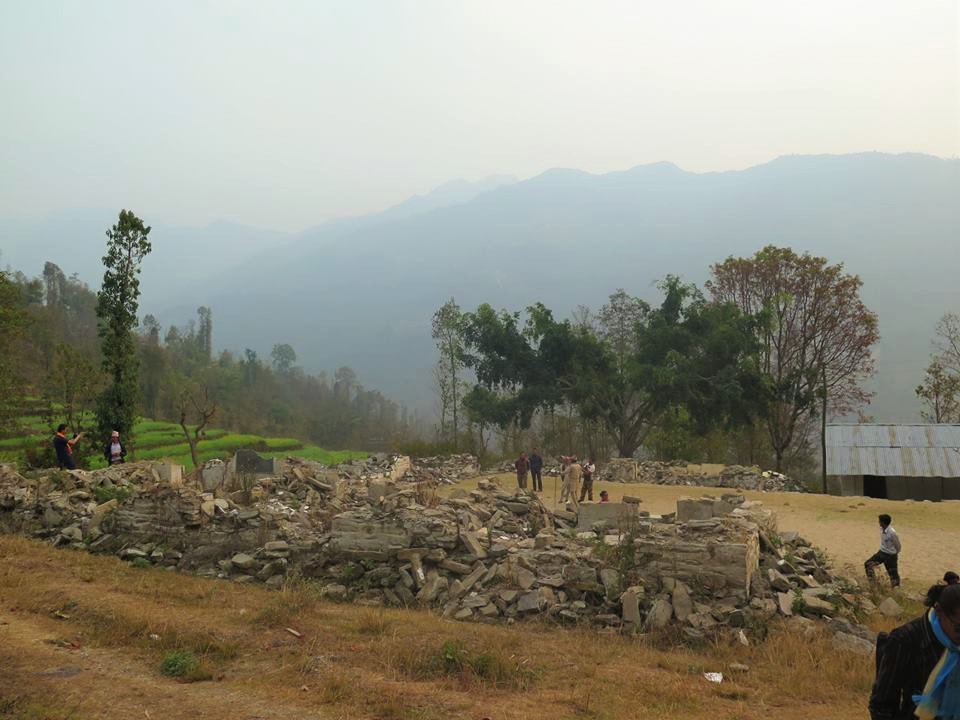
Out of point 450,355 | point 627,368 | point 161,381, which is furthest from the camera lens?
point 161,381

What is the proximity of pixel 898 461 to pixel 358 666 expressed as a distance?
1016 inches

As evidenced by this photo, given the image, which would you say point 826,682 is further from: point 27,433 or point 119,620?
point 27,433

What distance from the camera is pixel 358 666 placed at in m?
7.01

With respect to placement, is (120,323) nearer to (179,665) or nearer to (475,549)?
(475,549)

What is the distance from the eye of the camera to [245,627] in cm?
818

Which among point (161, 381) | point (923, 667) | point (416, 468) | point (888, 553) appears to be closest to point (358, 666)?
point (923, 667)

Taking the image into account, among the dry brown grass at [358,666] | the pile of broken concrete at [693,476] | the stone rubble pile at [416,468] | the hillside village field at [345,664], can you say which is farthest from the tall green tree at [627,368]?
the dry brown grass at [358,666]

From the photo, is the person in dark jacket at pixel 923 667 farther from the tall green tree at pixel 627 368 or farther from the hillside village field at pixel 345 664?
the tall green tree at pixel 627 368

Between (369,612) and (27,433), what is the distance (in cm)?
3165

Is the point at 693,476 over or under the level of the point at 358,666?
under

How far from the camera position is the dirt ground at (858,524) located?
13.7 metres

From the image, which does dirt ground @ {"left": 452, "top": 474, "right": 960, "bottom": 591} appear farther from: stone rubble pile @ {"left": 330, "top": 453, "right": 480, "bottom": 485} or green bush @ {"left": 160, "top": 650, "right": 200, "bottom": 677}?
green bush @ {"left": 160, "top": 650, "right": 200, "bottom": 677}

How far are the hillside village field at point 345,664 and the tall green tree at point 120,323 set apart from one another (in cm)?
1418

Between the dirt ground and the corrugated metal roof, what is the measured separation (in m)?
2.96
